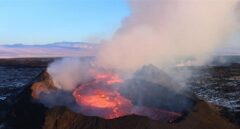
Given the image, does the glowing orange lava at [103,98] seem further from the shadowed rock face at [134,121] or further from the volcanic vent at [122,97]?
the shadowed rock face at [134,121]

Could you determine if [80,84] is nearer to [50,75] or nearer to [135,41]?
[50,75]

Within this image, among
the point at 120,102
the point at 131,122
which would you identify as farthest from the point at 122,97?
the point at 131,122

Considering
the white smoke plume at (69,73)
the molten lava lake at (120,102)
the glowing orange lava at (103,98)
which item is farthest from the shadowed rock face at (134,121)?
the white smoke plume at (69,73)

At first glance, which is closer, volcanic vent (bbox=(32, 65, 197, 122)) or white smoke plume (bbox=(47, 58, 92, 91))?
volcanic vent (bbox=(32, 65, 197, 122))

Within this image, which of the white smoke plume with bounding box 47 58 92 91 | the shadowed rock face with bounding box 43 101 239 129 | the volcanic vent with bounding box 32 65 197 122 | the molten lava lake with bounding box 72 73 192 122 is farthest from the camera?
the white smoke plume with bounding box 47 58 92 91

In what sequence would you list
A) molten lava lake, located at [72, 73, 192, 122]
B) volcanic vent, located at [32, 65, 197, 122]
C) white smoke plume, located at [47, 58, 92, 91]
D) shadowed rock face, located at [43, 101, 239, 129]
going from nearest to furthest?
shadowed rock face, located at [43, 101, 239, 129], molten lava lake, located at [72, 73, 192, 122], volcanic vent, located at [32, 65, 197, 122], white smoke plume, located at [47, 58, 92, 91]

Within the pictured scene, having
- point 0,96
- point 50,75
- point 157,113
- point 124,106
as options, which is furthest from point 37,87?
point 0,96

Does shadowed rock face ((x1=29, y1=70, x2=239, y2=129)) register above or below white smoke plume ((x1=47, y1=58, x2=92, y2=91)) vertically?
below

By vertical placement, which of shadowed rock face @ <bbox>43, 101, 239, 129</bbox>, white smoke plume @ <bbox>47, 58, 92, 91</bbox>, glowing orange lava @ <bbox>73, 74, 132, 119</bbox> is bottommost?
shadowed rock face @ <bbox>43, 101, 239, 129</bbox>

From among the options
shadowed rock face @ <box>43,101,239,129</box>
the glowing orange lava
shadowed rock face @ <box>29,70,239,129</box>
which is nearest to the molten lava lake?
the glowing orange lava

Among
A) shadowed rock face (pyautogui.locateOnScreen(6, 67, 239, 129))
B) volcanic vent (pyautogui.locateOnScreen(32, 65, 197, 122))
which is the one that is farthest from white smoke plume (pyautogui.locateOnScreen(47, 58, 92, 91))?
shadowed rock face (pyautogui.locateOnScreen(6, 67, 239, 129))

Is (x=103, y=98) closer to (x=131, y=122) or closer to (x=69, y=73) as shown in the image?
(x=69, y=73)

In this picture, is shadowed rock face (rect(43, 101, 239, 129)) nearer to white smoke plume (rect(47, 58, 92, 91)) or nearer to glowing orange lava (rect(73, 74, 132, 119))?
glowing orange lava (rect(73, 74, 132, 119))

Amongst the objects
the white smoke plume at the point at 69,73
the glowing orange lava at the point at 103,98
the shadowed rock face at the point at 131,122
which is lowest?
the shadowed rock face at the point at 131,122
